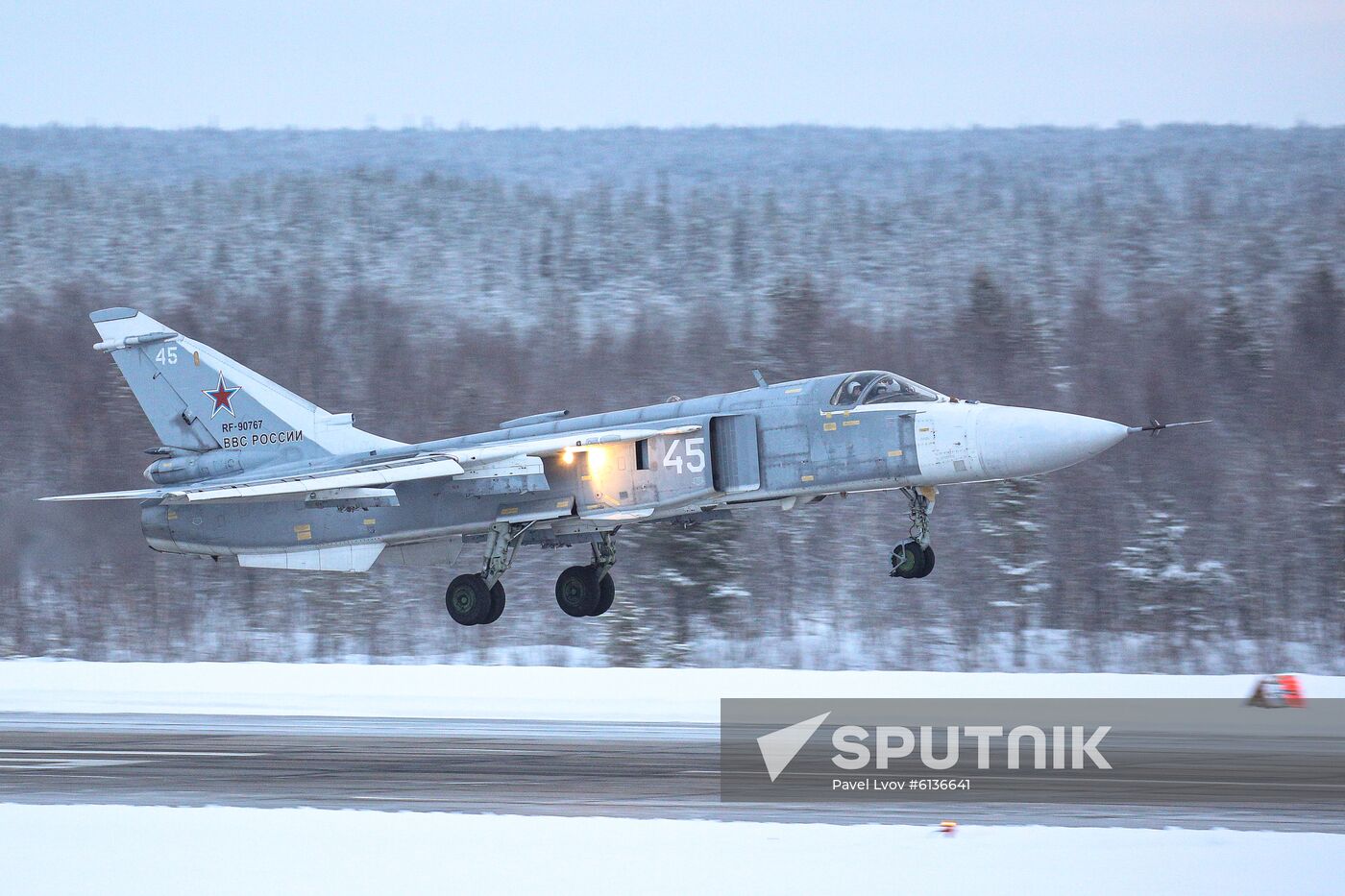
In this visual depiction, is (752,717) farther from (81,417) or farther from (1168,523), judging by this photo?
(81,417)

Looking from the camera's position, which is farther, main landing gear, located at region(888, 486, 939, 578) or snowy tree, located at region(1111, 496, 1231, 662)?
snowy tree, located at region(1111, 496, 1231, 662)

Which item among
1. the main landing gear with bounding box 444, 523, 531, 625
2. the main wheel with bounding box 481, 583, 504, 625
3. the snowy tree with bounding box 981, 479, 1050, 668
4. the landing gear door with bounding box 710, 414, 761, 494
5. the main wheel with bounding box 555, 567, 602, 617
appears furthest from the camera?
the snowy tree with bounding box 981, 479, 1050, 668

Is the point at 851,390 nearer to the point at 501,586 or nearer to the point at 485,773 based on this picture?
the point at 501,586

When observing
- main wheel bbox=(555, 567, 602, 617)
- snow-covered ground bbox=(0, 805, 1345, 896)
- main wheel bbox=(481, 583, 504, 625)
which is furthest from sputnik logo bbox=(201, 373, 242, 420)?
snow-covered ground bbox=(0, 805, 1345, 896)

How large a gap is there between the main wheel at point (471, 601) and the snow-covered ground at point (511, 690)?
1.04 m

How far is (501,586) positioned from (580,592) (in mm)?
1229

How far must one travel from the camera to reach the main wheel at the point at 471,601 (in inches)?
833

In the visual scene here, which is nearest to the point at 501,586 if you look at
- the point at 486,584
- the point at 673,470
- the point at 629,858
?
the point at 486,584

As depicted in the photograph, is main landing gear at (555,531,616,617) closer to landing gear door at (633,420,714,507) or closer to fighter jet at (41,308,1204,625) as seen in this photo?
fighter jet at (41,308,1204,625)

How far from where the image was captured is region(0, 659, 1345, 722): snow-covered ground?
18.8 metres

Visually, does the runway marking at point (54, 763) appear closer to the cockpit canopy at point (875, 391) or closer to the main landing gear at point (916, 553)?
the main landing gear at point (916, 553)

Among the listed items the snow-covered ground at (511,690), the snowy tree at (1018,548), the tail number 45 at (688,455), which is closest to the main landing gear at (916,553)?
the snow-covered ground at (511,690)

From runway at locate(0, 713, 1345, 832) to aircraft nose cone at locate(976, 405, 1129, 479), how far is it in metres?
4.14

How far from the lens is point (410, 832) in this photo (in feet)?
35.8
